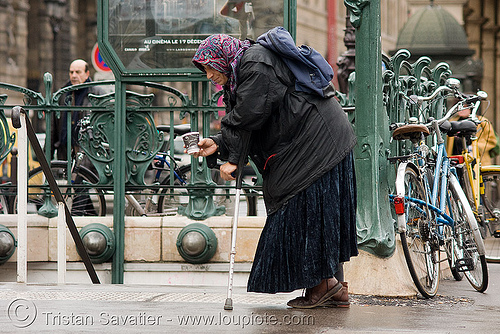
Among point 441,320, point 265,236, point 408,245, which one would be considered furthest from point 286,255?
point 408,245

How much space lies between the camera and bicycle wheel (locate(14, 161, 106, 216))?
8.35m

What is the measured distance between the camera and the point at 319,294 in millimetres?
5523

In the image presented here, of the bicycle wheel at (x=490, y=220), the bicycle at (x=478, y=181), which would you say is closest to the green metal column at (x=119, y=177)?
the bicycle at (x=478, y=181)

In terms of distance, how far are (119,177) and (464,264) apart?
9.96 ft

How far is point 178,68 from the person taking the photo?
8062 mm

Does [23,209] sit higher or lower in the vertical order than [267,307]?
higher

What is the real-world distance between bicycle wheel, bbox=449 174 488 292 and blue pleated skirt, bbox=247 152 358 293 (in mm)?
1785

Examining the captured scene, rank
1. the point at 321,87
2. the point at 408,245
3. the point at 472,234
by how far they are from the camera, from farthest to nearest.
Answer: the point at 472,234
the point at 408,245
the point at 321,87

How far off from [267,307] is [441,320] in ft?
3.32

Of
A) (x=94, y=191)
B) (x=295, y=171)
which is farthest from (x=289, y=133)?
(x=94, y=191)

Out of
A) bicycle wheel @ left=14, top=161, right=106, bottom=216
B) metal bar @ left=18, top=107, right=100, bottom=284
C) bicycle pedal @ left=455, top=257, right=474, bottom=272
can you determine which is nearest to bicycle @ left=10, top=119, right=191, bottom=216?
bicycle wheel @ left=14, top=161, right=106, bottom=216

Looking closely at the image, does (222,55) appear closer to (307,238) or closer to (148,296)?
(307,238)

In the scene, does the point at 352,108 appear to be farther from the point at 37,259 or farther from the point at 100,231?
the point at 37,259

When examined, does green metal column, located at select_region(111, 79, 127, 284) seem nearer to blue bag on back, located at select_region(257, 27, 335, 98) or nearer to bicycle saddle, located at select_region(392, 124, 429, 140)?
bicycle saddle, located at select_region(392, 124, 429, 140)
